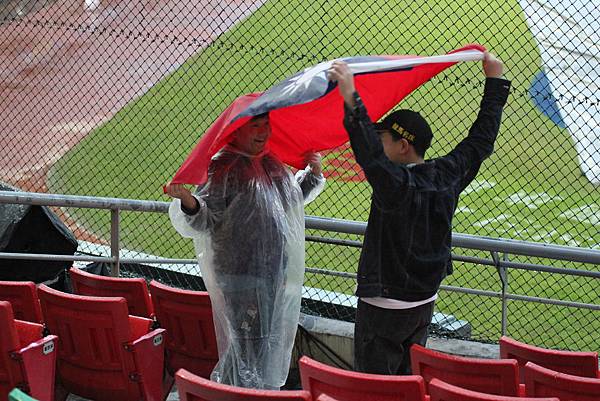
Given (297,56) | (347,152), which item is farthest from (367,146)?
(297,56)

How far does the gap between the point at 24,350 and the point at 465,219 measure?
5.87m

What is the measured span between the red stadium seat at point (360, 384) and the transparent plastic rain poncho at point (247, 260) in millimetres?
740

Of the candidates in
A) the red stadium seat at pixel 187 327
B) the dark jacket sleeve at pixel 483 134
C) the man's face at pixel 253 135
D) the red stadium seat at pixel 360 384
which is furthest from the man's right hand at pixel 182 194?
the dark jacket sleeve at pixel 483 134

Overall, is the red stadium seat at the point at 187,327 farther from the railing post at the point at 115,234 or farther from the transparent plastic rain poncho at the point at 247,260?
the railing post at the point at 115,234

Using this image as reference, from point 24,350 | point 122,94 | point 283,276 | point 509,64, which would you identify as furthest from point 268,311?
point 122,94

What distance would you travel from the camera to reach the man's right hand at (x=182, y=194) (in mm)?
3574

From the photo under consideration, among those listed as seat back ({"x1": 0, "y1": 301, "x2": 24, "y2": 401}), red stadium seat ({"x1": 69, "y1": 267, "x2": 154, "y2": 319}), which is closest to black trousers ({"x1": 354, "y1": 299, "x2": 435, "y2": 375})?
red stadium seat ({"x1": 69, "y1": 267, "x2": 154, "y2": 319})

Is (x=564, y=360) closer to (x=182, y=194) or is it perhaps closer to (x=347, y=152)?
(x=182, y=194)

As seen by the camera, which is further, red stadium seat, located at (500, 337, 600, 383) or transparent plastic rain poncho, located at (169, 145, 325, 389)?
transparent plastic rain poncho, located at (169, 145, 325, 389)

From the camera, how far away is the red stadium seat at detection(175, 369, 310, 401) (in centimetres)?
275

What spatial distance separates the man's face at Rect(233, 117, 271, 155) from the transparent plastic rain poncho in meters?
0.03

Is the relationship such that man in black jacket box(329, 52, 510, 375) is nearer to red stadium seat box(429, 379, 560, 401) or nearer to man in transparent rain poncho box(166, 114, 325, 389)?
man in transparent rain poncho box(166, 114, 325, 389)

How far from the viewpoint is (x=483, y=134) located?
366 centimetres

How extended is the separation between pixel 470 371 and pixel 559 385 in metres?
0.28
